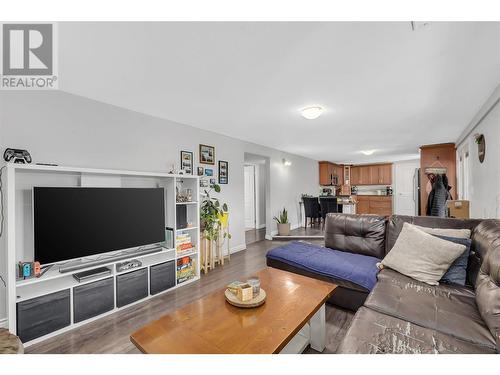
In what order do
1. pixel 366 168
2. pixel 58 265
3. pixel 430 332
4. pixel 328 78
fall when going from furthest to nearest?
pixel 366 168
pixel 58 265
pixel 328 78
pixel 430 332

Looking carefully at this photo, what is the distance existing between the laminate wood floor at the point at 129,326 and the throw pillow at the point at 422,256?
678 mm

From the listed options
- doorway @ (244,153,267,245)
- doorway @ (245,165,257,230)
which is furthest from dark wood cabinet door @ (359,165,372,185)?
doorway @ (245,165,257,230)

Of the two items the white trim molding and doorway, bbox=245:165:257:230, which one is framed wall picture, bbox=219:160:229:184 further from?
the white trim molding

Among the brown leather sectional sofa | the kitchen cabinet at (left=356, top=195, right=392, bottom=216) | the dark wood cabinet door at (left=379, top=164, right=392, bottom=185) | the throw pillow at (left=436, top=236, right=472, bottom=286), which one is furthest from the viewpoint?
the dark wood cabinet door at (left=379, top=164, right=392, bottom=185)

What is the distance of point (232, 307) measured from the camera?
1.45 metres

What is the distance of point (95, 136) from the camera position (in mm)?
2457

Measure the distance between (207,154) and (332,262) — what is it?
2516 millimetres

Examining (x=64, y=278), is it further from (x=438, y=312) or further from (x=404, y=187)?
(x=404, y=187)

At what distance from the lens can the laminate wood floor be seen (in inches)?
68.1

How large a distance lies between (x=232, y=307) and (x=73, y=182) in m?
2.07

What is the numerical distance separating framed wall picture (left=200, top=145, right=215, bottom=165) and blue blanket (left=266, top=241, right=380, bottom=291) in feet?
6.20

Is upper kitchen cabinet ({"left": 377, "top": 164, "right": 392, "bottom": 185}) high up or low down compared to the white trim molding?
down

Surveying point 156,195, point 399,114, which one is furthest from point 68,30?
point 399,114
